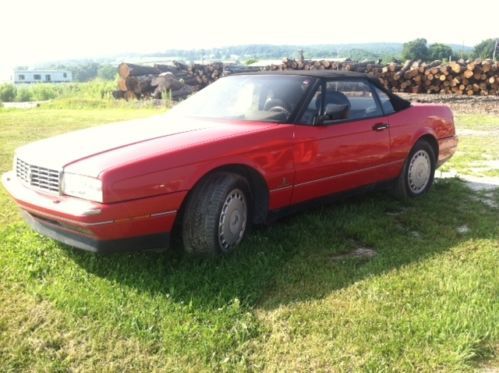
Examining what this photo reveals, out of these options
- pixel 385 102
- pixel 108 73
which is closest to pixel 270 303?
pixel 385 102

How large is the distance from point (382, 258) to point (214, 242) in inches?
48.2

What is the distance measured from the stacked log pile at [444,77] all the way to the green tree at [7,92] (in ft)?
87.5

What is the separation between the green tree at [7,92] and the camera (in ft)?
122

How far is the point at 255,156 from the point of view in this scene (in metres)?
4.01

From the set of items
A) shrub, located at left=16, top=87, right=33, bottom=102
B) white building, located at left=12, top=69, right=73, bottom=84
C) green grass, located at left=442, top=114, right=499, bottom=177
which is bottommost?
white building, located at left=12, top=69, right=73, bottom=84

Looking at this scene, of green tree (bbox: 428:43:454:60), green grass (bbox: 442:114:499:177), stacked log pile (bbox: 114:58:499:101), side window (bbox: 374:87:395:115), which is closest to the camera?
side window (bbox: 374:87:395:115)

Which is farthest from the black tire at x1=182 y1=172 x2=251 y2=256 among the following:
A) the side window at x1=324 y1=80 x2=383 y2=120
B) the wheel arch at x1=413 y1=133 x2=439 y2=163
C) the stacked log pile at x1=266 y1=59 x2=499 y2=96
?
the stacked log pile at x1=266 y1=59 x2=499 y2=96

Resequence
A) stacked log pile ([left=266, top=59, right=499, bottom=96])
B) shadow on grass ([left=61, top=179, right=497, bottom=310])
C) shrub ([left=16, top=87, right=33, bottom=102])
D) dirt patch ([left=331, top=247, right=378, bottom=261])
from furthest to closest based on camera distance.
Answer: shrub ([left=16, top=87, right=33, bottom=102]) → stacked log pile ([left=266, top=59, right=499, bottom=96]) → dirt patch ([left=331, top=247, right=378, bottom=261]) → shadow on grass ([left=61, top=179, right=497, bottom=310])

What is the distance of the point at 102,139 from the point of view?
13.1 feet

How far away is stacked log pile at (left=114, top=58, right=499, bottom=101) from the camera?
57.3 ft

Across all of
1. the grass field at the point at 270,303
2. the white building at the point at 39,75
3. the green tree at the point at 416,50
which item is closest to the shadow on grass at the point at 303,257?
the grass field at the point at 270,303

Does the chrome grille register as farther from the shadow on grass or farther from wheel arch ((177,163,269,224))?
wheel arch ((177,163,269,224))

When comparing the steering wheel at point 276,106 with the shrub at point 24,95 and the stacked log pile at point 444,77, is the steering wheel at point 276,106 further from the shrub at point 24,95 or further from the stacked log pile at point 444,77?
the shrub at point 24,95

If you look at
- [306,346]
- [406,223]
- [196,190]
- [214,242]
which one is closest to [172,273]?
[214,242]
